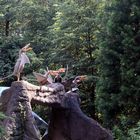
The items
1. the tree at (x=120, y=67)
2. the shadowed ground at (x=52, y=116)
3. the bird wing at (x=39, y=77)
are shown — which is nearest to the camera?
the shadowed ground at (x=52, y=116)

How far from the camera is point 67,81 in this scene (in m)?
9.52

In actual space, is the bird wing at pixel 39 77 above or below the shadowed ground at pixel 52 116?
above

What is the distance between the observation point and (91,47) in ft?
41.2

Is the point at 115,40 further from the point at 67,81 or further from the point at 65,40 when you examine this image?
the point at 65,40

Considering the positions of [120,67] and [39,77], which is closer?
[39,77]

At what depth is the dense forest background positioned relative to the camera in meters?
9.42

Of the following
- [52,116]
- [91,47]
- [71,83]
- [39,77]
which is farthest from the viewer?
[91,47]

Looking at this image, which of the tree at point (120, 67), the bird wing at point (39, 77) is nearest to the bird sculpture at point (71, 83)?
the tree at point (120, 67)

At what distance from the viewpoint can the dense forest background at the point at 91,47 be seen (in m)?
9.42

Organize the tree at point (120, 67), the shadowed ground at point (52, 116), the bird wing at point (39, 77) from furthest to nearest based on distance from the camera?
1. the tree at point (120, 67)
2. the bird wing at point (39, 77)
3. the shadowed ground at point (52, 116)

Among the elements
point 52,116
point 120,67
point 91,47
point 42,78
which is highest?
point 91,47

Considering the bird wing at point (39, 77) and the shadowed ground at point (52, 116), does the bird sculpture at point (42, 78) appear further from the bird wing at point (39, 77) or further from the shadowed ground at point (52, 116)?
the shadowed ground at point (52, 116)

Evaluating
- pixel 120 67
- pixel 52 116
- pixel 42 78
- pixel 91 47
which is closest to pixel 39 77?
pixel 42 78

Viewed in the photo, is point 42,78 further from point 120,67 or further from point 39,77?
point 120,67
